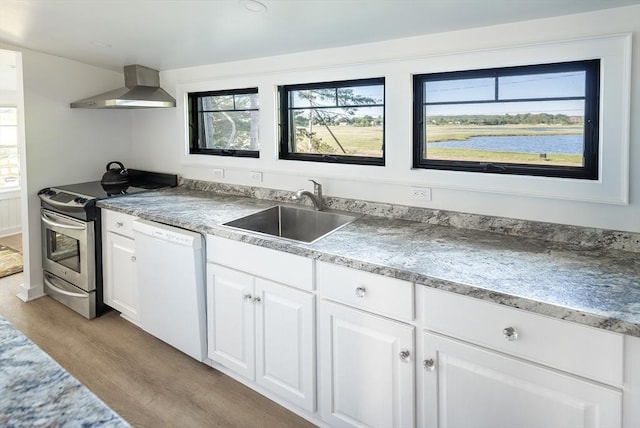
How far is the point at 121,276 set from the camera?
2854mm

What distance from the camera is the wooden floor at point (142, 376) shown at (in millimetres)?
2010

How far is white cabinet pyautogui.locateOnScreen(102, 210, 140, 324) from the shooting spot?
276cm

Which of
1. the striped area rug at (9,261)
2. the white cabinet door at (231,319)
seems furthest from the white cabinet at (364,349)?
the striped area rug at (9,261)

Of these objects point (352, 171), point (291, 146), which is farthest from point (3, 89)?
point (352, 171)

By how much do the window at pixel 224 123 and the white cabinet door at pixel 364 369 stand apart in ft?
5.57

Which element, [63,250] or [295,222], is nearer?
[295,222]

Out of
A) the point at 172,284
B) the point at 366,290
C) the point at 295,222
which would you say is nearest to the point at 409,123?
the point at 295,222

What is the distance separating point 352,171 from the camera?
8.01 ft

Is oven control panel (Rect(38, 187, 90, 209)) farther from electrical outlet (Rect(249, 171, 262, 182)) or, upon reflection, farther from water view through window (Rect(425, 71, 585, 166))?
water view through window (Rect(425, 71, 585, 166))

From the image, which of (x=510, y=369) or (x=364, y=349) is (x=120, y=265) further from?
(x=510, y=369)

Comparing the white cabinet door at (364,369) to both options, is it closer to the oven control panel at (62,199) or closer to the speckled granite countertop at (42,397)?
the speckled granite countertop at (42,397)

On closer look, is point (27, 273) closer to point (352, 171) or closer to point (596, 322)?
point (352, 171)

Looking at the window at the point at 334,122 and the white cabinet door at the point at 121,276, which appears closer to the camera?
the window at the point at 334,122

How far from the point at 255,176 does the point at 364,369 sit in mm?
1678
